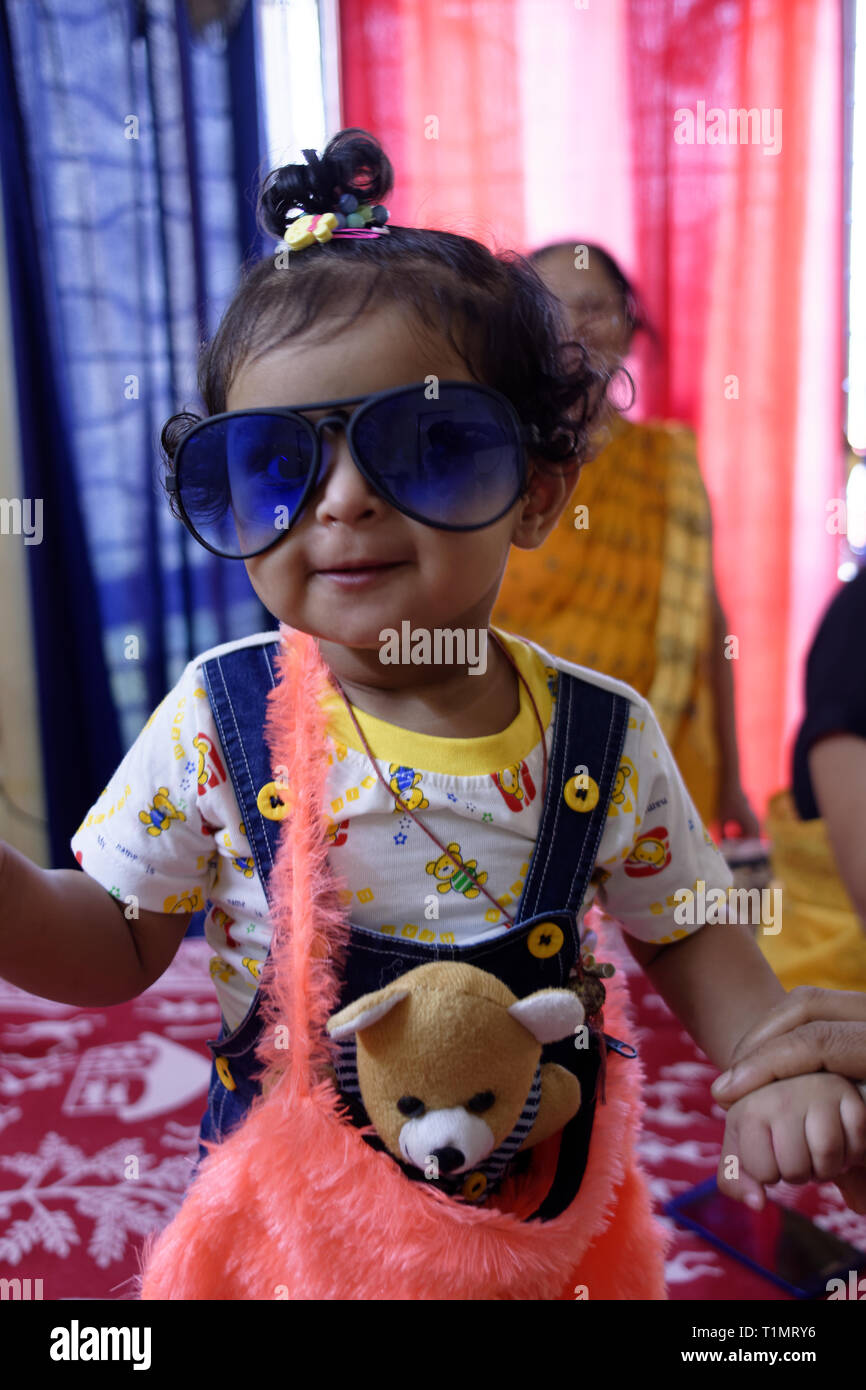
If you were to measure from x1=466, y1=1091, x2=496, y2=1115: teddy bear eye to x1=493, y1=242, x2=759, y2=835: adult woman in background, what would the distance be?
105 cm

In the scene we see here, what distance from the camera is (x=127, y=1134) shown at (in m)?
1.21

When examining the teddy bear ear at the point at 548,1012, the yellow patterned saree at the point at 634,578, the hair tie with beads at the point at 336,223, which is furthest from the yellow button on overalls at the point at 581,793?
the yellow patterned saree at the point at 634,578

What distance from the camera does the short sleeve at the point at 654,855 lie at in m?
0.72

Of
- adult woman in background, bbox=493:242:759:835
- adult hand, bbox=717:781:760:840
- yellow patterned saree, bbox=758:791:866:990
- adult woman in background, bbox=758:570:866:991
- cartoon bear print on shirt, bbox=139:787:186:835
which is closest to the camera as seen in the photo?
cartoon bear print on shirt, bbox=139:787:186:835

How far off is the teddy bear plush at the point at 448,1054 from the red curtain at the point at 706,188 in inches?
68.9

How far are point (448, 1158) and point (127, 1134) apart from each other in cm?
76

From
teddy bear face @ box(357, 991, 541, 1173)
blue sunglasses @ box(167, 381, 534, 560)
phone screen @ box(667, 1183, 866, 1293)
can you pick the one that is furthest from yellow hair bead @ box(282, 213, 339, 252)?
phone screen @ box(667, 1183, 866, 1293)

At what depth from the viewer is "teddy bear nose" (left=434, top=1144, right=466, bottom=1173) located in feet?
1.90

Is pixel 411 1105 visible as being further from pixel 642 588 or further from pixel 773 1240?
pixel 642 588

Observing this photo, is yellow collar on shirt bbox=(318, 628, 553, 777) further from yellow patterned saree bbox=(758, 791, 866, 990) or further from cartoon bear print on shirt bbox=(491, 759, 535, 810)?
yellow patterned saree bbox=(758, 791, 866, 990)

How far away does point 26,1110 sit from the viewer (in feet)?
4.06

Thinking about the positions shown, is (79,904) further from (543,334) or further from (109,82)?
(109,82)
